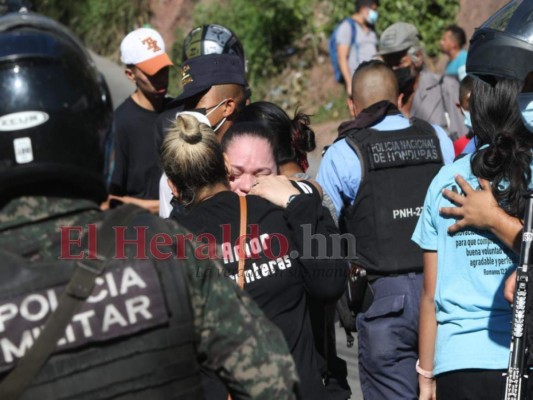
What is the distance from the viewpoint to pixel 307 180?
14.6ft

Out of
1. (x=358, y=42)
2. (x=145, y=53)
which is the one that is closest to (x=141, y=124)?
(x=145, y=53)

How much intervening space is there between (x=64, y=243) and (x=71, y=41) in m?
0.49

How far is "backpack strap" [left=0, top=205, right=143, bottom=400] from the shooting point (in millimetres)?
2094

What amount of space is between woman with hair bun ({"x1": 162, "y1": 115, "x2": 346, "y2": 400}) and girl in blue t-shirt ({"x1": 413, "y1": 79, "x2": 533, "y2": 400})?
1.69 feet

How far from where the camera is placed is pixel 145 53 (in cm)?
620

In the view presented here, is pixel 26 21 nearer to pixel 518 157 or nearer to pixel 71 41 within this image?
pixel 71 41

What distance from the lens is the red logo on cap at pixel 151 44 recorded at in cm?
623

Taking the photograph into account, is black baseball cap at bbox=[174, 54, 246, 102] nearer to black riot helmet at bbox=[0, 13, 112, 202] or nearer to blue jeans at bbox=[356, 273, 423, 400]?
blue jeans at bbox=[356, 273, 423, 400]

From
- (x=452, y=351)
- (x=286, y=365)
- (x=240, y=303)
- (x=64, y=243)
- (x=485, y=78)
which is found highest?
(x=485, y=78)

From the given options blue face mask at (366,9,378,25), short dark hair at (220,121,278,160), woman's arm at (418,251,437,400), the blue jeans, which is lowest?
the blue jeans

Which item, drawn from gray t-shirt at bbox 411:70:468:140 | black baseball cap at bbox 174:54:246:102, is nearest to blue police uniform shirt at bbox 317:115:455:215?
black baseball cap at bbox 174:54:246:102

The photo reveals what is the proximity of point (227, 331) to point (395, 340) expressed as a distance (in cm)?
274

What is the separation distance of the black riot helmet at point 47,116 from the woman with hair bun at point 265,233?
1.46 meters

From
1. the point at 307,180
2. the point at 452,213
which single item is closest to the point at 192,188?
the point at 307,180
